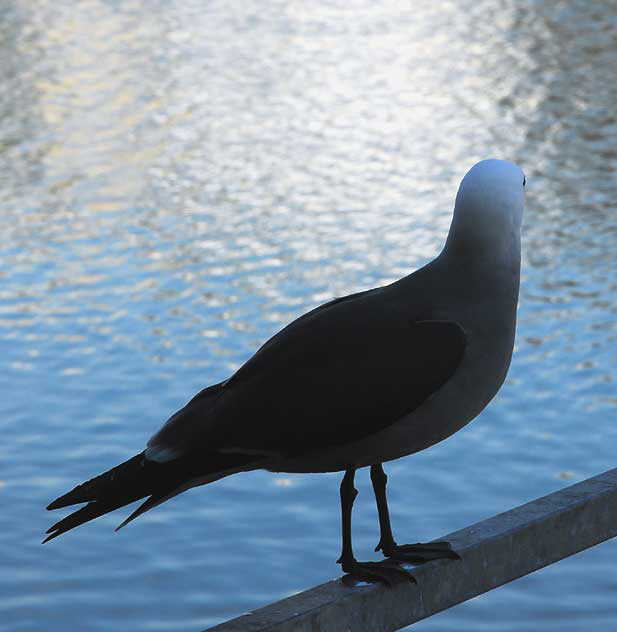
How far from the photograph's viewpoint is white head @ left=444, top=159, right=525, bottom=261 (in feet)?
10.6

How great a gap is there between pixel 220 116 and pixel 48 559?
12.4 meters

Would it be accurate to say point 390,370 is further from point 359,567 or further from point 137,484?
point 137,484

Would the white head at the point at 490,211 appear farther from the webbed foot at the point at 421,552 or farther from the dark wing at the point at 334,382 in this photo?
the webbed foot at the point at 421,552

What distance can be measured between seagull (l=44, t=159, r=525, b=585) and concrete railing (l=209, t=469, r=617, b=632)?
0.25 feet

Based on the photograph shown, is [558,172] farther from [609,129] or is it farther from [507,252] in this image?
[507,252]

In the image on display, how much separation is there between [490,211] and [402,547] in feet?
2.77

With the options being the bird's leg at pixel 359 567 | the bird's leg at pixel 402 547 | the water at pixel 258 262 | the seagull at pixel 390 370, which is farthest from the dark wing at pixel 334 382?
the water at pixel 258 262

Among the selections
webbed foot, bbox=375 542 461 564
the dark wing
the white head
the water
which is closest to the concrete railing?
webbed foot, bbox=375 542 461 564

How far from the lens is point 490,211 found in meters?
3.26

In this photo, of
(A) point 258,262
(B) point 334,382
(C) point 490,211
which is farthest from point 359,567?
(A) point 258,262

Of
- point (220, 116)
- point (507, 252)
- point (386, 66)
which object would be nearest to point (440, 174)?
point (220, 116)

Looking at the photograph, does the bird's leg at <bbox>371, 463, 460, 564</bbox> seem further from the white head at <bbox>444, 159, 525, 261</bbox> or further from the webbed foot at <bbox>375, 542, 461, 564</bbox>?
the white head at <bbox>444, 159, 525, 261</bbox>

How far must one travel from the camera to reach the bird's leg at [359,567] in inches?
124

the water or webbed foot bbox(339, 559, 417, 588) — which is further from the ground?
the water
